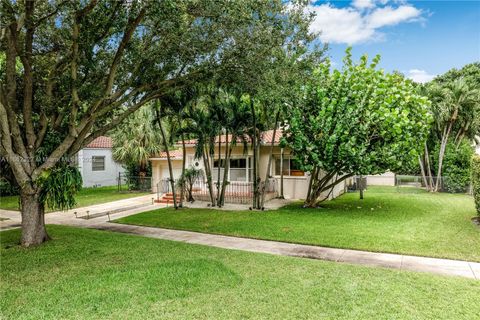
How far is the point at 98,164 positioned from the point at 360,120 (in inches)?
878

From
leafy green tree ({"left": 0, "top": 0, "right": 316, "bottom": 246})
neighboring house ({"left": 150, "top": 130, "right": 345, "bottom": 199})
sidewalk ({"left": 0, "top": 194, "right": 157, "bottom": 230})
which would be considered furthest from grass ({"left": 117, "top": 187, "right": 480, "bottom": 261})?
leafy green tree ({"left": 0, "top": 0, "right": 316, "bottom": 246})

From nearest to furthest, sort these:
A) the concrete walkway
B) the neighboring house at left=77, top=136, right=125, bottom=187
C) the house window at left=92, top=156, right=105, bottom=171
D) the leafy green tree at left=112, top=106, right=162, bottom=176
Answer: the concrete walkway → the leafy green tree at left=112, top=106, right=162, bottom=176 → the neighboring house at left=77, top=136, right=125, bottom=187 → the house window at left=92, top=156, right=105, bottom=171

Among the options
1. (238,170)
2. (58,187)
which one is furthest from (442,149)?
(58,187)

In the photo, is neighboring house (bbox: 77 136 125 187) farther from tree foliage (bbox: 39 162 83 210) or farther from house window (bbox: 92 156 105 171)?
tree foliage (bbox: 39 162 83 210)

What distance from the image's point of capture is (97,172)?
89.6 feet

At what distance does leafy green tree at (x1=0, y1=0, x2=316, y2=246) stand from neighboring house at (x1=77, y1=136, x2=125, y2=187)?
56.4 ft

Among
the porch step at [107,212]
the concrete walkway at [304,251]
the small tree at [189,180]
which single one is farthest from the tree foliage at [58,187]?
the small tree at [189,180]

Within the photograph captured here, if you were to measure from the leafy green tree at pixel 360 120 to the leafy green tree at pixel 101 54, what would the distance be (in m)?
3.56

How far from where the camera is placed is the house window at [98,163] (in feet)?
88.7

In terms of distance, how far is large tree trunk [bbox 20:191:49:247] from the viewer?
879cm

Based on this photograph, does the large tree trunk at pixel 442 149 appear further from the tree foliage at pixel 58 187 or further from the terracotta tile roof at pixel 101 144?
the terracotta tile roof at pixel 101 144

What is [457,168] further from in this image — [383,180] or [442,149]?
[383,180]

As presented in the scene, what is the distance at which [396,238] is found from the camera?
955 cm

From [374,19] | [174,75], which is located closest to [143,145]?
[174,75]
